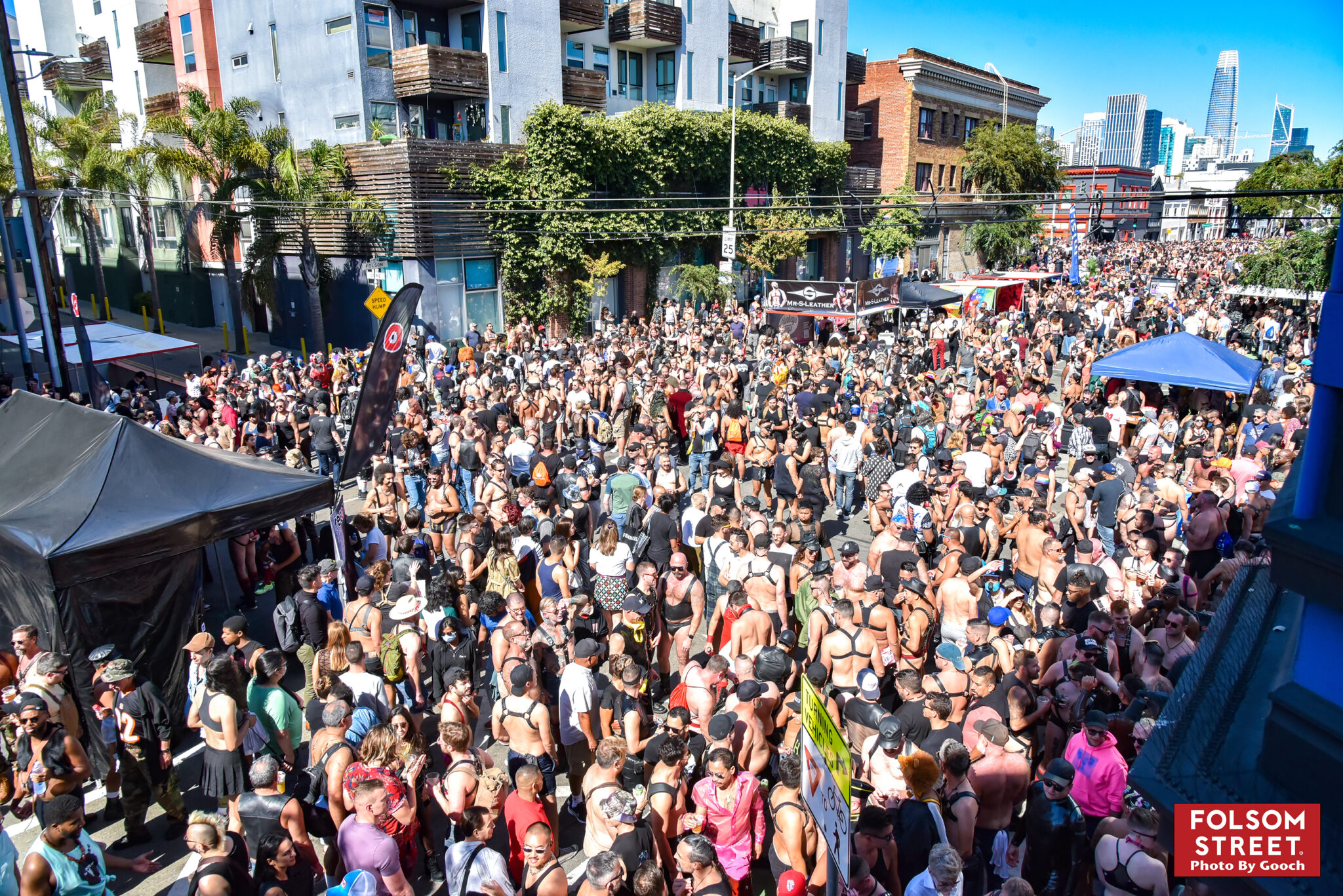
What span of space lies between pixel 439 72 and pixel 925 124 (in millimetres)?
28665

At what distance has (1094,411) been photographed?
537 inches

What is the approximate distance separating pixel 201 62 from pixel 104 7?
10578 millimetres

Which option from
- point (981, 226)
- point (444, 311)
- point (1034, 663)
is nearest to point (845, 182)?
point (981, 226)

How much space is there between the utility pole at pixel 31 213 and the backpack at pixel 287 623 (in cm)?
972

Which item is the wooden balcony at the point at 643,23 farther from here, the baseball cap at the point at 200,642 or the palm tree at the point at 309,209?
the baseball cap at the point at 200,642

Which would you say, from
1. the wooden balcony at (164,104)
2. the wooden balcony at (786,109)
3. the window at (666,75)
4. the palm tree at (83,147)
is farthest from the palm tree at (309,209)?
the wooden balcony at (786,109)

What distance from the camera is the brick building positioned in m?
43.7

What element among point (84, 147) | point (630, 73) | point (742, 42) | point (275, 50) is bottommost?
point (84, 147)

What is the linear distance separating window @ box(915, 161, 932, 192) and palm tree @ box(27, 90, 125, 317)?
117 ft

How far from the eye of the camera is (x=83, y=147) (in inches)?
1210

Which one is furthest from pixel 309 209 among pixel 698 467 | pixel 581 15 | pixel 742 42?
pixel 742 42

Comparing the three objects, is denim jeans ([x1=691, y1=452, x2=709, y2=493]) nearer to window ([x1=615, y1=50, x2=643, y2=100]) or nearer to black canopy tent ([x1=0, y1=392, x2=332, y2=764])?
black canopy tent ([x1=0, y1=392, x2=332, y2=764])

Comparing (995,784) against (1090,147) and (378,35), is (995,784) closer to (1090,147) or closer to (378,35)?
(378,35)

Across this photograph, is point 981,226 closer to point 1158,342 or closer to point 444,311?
point 444,311
